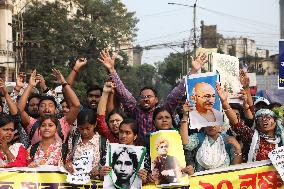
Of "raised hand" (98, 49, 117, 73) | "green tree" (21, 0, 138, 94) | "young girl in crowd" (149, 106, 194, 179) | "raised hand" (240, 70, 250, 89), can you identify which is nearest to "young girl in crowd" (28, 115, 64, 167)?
"young girl in crowd" (149, 106, 194, 179)

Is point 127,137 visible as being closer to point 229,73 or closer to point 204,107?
point 204,107

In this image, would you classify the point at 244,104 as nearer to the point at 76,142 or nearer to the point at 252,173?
the point at 252,173

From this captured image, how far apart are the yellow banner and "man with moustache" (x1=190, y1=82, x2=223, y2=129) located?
515 mm

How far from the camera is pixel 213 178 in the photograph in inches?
220

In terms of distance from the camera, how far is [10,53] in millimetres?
37656

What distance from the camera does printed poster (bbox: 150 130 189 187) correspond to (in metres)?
5.26

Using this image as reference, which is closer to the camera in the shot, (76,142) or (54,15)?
(76,142)

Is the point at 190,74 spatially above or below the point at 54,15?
below

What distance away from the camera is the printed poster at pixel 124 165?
209 inches

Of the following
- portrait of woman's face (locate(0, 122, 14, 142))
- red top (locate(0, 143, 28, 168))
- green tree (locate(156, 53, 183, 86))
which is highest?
green tree (locate(156, 53, 183, 86))

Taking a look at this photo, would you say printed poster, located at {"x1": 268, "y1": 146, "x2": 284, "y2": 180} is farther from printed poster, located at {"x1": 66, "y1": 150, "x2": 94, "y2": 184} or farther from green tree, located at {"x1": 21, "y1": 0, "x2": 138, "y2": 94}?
green tree, located at {"x1": 21, "y1": 0, "x2": 138, "y2": 94}

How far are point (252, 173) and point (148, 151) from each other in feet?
3.70

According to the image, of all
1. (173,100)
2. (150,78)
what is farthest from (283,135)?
(150,78)

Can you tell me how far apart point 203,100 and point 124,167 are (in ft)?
3.81
